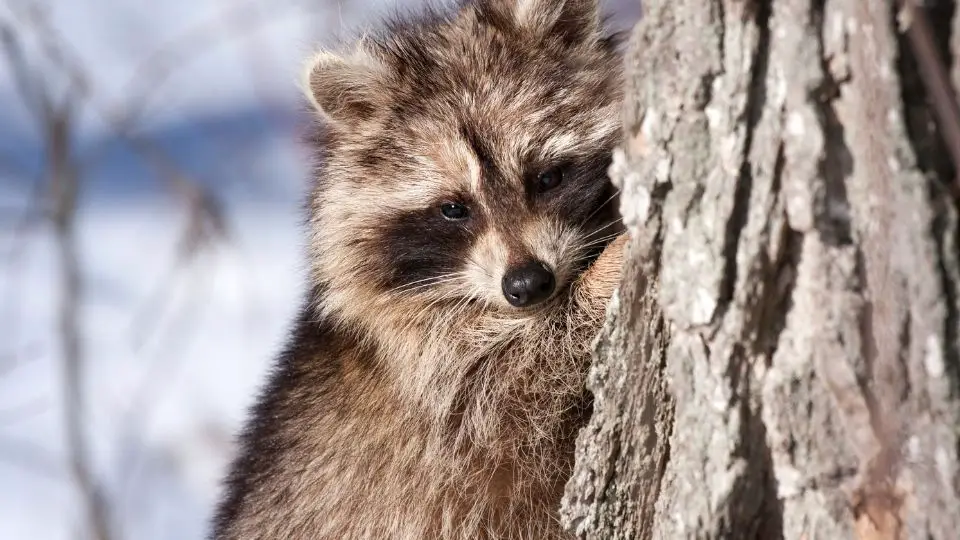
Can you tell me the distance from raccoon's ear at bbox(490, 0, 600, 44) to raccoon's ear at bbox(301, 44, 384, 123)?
39cm

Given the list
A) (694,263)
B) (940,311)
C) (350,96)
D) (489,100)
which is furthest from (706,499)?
(350,96)

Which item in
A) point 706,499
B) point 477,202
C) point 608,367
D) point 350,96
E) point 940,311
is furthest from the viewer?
point 350,96

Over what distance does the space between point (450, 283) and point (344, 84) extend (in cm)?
60

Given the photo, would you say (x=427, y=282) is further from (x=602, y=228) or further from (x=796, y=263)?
(x=796, y=263)

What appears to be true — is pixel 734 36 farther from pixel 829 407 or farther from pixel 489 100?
pixel 489 100

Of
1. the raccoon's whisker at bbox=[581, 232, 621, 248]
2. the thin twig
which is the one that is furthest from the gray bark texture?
the thin twig

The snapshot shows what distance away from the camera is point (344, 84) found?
112 inches

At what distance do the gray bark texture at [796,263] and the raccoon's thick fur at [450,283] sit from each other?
815 millimetres

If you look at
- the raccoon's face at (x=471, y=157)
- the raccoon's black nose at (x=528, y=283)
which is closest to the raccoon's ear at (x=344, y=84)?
the raccoon's face at (x=471, y=157)

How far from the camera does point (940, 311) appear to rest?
1398 millimetres

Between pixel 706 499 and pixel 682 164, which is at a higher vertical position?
pixel 682 164

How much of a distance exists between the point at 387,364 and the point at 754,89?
1503 millimetres

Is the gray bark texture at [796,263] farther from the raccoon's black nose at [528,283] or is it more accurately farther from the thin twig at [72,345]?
the thin twig at [72,345]

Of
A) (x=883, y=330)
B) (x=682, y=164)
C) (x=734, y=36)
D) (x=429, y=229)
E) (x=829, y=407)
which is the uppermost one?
(x=734, y=36)
